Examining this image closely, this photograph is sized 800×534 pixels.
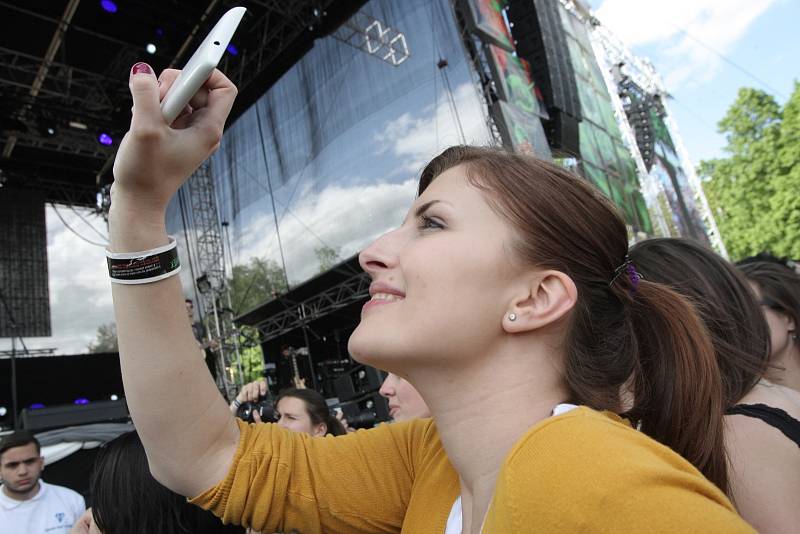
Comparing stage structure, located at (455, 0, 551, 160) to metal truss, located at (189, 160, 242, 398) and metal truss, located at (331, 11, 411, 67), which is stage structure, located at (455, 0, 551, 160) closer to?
metal truss, located at (331, 11, 411, 67)

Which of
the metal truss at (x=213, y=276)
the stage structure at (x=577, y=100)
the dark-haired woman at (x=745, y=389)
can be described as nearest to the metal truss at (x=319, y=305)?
the metal truss at (x=213, y=276)

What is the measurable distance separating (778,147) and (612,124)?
673cm

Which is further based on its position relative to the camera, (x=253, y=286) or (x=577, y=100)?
(x=253, y=286)

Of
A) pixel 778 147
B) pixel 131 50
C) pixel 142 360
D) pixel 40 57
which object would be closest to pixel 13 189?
pixel 40 57

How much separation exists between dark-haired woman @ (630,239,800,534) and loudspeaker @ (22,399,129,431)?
7380 mm

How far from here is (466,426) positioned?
2.96 ft

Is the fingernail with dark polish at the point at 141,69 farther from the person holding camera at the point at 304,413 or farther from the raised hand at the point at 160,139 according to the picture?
the person holding camera at the point at 304,413

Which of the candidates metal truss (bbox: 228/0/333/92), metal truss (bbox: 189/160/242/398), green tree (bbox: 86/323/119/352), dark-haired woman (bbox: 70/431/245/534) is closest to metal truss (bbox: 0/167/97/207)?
green tree (bbox: 86/323/119/352)

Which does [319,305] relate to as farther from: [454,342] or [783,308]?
[454,342]

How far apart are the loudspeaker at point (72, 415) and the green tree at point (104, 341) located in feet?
21.0

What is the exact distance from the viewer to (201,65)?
0.76m

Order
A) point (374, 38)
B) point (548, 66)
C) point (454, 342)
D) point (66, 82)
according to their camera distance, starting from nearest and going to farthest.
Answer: point (454, 342)
point (374, 38)
point (66, 82)
point (548, 66)

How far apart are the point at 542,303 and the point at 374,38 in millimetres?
8115

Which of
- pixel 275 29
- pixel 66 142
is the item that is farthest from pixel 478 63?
pixel 66 142
